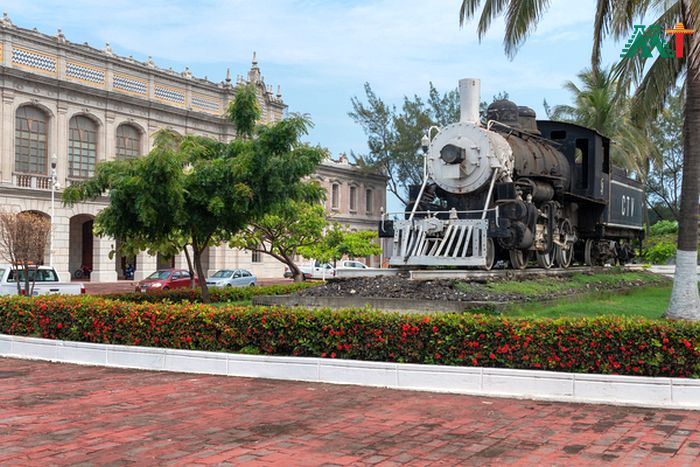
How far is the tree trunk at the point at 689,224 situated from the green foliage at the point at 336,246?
23188mm

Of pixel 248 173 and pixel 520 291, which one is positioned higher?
pixel 248 173

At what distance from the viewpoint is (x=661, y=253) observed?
4644cm

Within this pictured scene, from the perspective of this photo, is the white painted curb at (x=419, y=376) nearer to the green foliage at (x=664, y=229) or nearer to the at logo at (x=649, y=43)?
the at logo at (x=649, y=43)

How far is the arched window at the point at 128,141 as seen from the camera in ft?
144

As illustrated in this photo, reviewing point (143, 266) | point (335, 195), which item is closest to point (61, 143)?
point (143, 266)

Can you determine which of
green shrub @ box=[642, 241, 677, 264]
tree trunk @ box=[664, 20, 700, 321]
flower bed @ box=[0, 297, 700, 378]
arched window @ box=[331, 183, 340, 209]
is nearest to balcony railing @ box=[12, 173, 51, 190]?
arched window @ box=[331, 183, 340, 209]

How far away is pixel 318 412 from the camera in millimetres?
7895

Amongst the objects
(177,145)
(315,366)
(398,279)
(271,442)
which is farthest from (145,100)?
(271,442)

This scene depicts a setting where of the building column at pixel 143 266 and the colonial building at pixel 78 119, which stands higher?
the colonial building at pixel 78 119

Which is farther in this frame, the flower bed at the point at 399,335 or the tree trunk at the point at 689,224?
the tree trunk at the point at 689,224

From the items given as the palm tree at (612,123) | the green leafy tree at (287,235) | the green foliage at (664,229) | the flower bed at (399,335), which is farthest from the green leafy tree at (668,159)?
the flower bed at (399,335)

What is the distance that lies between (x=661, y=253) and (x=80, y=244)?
3547 cm

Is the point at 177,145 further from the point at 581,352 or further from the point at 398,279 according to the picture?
the point at 581,352

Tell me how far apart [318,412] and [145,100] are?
39.9 metres
